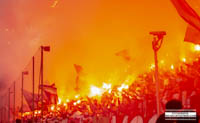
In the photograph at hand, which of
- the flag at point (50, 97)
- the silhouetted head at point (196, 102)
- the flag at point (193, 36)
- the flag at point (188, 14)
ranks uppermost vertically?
the flag at point (188, 14)

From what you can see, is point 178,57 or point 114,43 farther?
point 114,43

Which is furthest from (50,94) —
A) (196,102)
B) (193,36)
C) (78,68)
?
(196,102)

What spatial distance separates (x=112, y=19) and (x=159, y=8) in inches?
279

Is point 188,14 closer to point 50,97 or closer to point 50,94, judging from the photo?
point 50,94

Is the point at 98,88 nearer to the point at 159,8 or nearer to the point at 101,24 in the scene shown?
the point at 101,24

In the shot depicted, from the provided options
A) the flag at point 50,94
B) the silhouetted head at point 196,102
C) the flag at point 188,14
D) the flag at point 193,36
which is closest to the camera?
the silhouetted head at point 196,102

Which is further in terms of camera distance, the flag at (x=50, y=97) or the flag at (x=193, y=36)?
the flag at (x=50, y=97)

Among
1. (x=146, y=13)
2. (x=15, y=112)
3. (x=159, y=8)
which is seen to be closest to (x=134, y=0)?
(x=146, y=13)

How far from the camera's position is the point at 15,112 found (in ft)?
139

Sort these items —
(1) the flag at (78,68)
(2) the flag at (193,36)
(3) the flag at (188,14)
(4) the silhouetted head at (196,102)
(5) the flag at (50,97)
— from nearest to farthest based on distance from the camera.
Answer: (4) the silhouetted head at (196,102) < (3) the flag at (188,14) < (2) the flag at (193,36) < (5) the flag at (50,97) < (1) the flag at (78,68)

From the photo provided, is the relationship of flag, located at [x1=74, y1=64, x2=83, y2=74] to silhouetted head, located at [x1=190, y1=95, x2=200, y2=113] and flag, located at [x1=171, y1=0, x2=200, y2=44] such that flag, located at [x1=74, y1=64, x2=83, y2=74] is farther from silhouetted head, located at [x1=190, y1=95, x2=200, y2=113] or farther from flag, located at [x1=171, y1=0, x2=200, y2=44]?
silhouetted head, located at [x1=190, y1=95, x2=200, y2=113]

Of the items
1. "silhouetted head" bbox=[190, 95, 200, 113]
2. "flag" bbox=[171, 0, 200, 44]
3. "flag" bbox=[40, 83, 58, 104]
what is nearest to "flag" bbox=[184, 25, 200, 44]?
"flag" bbox=[171, 0, 200, 44]

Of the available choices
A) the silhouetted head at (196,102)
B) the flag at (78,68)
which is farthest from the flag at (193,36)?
the flag at (78,68)

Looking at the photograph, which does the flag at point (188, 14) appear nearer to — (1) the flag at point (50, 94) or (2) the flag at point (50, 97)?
(1) the flag at point (50, 94)
